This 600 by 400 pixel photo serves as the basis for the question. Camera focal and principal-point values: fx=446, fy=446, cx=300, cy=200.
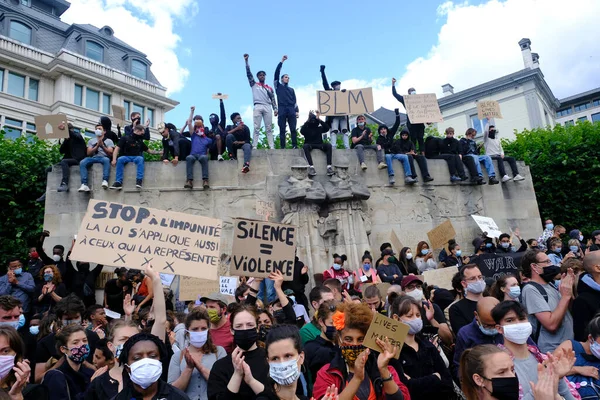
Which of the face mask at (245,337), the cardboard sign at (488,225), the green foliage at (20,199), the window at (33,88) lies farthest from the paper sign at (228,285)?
the window at (33,88)

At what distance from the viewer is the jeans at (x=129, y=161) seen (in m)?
12.8

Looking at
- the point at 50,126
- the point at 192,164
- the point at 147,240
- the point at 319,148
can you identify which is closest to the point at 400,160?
the point at 319,148

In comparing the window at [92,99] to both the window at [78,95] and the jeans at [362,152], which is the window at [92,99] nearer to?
the window at [78,95]

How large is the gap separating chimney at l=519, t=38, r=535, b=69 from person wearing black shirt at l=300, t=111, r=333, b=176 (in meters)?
41.9

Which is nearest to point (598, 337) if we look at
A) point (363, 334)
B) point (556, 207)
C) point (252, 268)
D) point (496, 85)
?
point (363, 334)

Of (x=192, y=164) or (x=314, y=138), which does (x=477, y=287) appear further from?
(x=192, y=164)

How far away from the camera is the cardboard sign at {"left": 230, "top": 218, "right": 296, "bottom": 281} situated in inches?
275

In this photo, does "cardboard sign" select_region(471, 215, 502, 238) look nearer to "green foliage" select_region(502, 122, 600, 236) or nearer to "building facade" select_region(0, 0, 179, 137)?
"green foliage" select_region(502, 122, 600, 236)

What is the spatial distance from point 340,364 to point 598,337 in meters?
2.00

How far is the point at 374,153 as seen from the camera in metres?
15.0

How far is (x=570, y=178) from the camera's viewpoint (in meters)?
21.3

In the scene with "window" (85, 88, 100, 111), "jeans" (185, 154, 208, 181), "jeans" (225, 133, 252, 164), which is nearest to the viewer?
"jeans" (185, 154, 208, 181)

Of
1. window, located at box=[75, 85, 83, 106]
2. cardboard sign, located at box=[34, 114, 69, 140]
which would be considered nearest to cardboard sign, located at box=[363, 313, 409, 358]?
cardboard sign, located at box=[34, 114, 69, 140]

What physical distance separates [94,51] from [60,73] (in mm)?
5928
